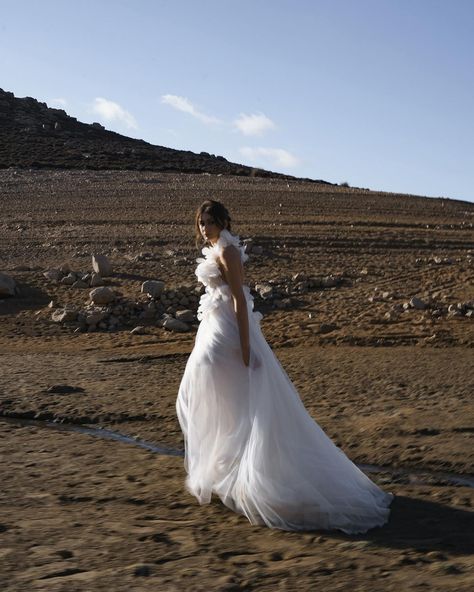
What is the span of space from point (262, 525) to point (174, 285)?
33.2ft

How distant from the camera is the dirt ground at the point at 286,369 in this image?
4.48 metres

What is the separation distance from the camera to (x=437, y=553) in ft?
15.0

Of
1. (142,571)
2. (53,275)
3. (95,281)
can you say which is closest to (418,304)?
(95,281)

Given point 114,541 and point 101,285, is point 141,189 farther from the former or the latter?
point 114,541

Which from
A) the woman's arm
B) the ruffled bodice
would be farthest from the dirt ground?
the ruffled bodice

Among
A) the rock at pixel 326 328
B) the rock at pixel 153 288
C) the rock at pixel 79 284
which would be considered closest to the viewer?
the rock at pixel 326 328

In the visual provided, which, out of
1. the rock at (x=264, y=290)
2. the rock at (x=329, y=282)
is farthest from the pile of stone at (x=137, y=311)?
the rock at (x=329, y=282)

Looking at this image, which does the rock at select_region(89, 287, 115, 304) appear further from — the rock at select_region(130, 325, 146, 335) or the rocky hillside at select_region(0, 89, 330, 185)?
the rocky hillside at select_region(0, 89, 330, 185)

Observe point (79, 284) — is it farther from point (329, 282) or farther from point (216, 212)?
point (216, 212)

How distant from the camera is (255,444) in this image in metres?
5.22

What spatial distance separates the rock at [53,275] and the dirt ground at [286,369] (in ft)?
0.38

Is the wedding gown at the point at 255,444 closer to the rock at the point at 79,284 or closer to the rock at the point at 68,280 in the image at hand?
the rock at the point at 79,284

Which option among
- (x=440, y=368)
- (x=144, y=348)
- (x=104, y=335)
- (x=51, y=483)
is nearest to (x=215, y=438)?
(x=51, y=483)

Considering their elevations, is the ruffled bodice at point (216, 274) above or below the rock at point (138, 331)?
above
